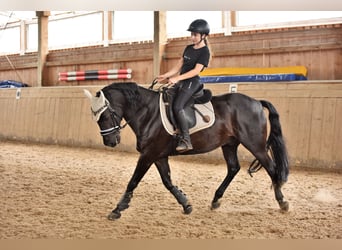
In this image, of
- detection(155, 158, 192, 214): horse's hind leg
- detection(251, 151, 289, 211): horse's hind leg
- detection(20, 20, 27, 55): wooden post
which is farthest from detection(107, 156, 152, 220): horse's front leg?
detection(20, 20, 27, 55): wooden post

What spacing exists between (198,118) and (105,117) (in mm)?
689

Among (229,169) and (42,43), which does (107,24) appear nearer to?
(42,43)

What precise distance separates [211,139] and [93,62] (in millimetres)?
1770

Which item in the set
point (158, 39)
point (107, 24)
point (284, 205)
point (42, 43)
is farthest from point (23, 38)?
point (284, 205)

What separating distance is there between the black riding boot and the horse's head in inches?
17.1

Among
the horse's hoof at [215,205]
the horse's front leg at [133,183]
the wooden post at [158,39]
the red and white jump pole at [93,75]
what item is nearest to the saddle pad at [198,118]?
the horse's front leg at [133,183]

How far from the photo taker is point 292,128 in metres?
3.28

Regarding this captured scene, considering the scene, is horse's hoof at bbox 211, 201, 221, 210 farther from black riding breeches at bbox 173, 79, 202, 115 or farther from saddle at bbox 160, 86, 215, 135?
black riding breeches at bbox 173, 79, 202, 115

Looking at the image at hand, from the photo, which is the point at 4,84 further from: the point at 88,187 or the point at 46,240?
the point at 46,240

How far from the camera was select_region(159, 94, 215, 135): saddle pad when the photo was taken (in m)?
2.35

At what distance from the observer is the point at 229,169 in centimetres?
254

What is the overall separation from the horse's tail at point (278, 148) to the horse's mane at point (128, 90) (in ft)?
3.32

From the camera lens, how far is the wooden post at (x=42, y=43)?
116 inches

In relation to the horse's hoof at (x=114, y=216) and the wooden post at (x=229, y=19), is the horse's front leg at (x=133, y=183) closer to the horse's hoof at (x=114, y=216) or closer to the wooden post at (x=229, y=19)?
the horse's hoof at (x=114, y=216)
